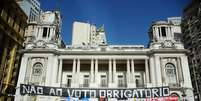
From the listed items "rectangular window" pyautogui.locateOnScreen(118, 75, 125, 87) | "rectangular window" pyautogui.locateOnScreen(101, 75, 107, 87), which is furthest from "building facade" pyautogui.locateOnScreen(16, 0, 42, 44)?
"rectangular window" pyautogui.locateOnScreen(118, 75, 125, 87)

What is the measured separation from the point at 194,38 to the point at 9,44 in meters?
37.6

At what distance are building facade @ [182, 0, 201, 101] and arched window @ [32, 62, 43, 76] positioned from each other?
101 ft

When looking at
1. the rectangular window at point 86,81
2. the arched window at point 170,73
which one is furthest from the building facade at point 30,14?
the arched window at point 170,73

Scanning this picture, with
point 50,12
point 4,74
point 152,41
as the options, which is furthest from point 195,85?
point 50,12

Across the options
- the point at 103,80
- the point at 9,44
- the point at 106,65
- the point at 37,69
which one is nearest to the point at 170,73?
the point at 106,65

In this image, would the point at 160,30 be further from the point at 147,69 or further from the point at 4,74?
the point at 4,74

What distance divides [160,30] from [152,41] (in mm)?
3105

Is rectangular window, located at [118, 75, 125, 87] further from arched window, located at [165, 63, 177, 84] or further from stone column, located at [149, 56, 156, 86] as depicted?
arched window, located at [165, 63, 177, 84]

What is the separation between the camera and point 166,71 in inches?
1745

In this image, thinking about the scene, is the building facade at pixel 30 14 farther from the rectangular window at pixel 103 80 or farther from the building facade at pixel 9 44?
the rectangular window at pixel 103 80

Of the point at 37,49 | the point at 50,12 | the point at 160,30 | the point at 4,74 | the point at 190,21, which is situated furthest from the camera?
the point at 50,12

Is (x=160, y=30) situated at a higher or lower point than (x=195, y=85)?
higher

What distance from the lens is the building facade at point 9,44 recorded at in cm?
4122

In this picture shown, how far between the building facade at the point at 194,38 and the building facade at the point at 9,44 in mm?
35720
